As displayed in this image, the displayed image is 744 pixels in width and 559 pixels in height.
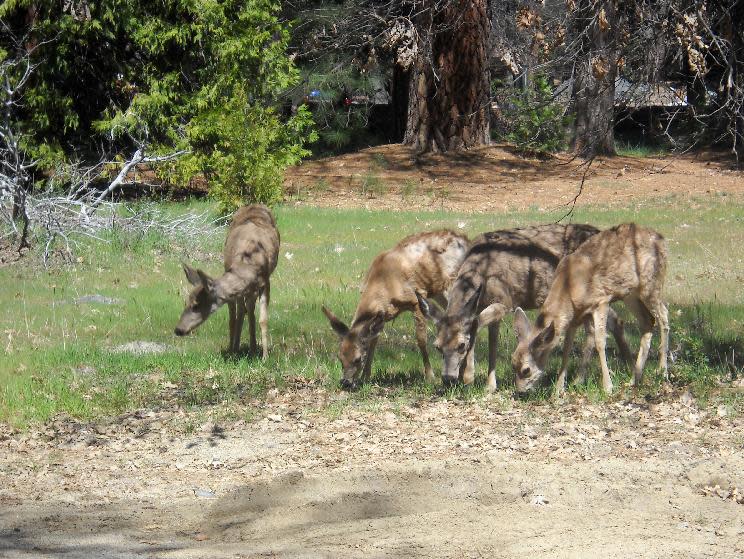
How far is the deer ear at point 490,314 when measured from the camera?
1047 cm

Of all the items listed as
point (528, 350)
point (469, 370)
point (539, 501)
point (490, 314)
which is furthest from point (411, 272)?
point (539, 501)

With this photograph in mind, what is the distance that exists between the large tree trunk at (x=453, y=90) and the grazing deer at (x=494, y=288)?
16.4 metres

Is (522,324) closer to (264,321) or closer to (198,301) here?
(264,321)

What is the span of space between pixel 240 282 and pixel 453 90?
60.4 ft

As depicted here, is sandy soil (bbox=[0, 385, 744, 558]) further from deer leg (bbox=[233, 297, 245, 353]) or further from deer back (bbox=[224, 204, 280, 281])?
→ deer back (bbox=[224, 204, 280, 281])

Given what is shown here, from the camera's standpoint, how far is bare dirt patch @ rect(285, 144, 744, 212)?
26047 mm

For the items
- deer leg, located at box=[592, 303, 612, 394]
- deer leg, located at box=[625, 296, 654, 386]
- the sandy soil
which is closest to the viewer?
the sandy soil

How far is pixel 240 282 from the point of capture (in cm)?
1227

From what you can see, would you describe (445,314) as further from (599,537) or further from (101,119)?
(101,119)

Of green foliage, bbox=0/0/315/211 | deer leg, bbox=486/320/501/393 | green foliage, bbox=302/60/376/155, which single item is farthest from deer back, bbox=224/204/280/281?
green foliage, bbox=302/60/376/155

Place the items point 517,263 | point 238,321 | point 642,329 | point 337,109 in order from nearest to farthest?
point 517,263, point 642,329, point 238,321, point 337,109

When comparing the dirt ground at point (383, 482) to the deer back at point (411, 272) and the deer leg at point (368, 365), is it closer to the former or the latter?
the deer leg at point (368, 365)

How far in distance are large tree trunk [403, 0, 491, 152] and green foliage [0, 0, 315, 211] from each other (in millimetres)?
4227

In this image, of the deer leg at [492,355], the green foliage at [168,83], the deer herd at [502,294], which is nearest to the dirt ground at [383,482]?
the deer leg at [492,355]
